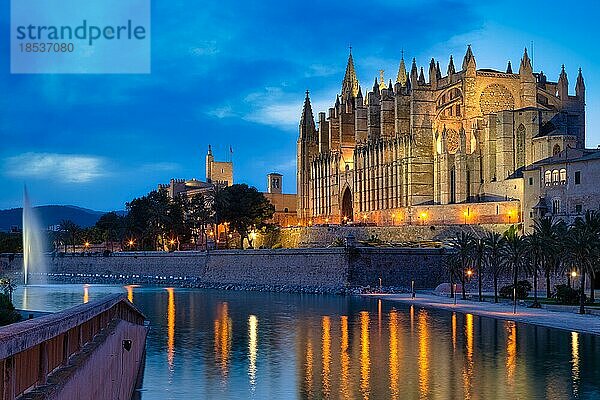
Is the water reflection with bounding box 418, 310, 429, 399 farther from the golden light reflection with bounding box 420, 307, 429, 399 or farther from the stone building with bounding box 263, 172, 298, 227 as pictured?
the stone building with bounding box 263, 172, 298, 227

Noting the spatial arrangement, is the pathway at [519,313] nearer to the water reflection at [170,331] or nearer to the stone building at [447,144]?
the water reflection at [170,331]

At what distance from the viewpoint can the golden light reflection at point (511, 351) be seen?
27545 mm

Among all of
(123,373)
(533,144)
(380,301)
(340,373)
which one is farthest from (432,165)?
(123,373)

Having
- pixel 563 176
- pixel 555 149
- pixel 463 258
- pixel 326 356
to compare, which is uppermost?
pixel 555 149

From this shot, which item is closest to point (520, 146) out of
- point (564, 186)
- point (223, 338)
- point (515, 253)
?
point (564, 186)

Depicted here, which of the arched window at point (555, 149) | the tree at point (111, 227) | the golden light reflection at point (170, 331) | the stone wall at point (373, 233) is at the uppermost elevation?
the arched window at point (555, 149)

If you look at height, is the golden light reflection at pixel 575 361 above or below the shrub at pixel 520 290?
below

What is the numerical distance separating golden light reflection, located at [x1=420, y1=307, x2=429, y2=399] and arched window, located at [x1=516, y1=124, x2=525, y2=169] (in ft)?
126

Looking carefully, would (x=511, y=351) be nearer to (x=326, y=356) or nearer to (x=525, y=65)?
(x=326, y=356)

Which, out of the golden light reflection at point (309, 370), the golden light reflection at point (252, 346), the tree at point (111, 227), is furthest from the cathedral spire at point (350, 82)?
the golden light reflection at point (309, 370)

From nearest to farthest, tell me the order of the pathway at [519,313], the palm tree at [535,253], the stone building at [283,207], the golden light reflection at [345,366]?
the golden light reflection at [345,366], the pathway at [519,313], the palm tree at [535,253], the stone building at [283,207]

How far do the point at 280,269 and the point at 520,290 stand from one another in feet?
95.6

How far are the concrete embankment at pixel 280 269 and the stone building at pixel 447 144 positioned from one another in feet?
37.7

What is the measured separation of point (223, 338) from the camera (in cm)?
3962
